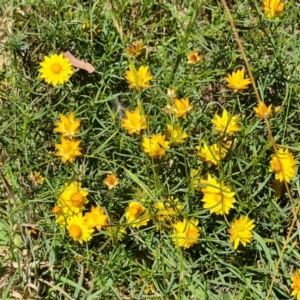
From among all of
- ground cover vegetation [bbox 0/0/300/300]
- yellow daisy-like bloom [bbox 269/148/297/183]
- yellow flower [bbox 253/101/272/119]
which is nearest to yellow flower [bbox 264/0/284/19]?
ground cover vegetation [bbox 0/0/300/300]

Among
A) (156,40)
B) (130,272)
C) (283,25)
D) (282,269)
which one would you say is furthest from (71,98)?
(282,269)

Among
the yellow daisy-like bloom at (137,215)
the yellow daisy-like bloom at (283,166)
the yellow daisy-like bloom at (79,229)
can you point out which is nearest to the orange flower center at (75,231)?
the yellow daisy-like bloom at (79,229)

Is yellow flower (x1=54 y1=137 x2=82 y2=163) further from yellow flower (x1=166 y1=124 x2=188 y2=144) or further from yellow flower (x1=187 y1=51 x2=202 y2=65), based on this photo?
yellow flower (x1=187 y1=51 x2=202 y2=65)

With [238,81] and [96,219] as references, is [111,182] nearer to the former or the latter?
[96,219]

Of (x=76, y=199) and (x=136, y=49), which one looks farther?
(x=136, y=49)

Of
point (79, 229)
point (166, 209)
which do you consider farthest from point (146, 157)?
point (79, 229)

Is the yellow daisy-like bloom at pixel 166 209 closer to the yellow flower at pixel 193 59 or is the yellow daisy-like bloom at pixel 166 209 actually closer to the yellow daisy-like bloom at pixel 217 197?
the yellow daisy-like bloom at pixel 217 197

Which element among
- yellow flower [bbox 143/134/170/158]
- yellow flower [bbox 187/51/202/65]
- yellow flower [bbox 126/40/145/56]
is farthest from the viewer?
yellow flower [bbox 126/40/145/56]
